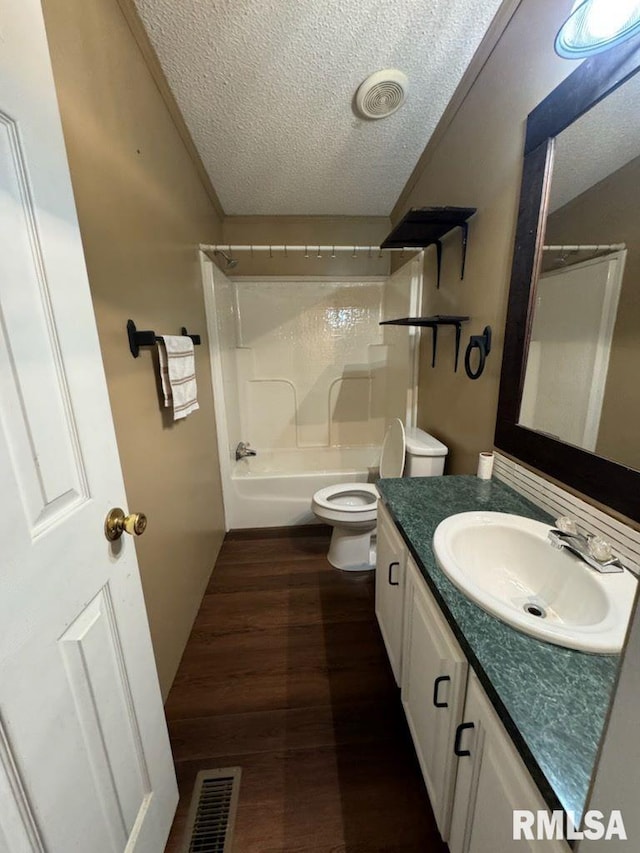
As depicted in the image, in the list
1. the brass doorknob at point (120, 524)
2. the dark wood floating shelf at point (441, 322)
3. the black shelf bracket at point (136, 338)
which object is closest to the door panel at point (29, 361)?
the brass doorknob at point (120, 524)

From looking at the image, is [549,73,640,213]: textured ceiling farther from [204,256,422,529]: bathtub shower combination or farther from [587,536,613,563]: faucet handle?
[204,256,422,529]: bathtub shower combination

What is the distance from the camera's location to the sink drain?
0.87m

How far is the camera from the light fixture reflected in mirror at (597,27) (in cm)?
73

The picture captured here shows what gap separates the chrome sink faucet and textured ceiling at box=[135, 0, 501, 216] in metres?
1.75

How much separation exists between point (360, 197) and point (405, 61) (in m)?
1.06

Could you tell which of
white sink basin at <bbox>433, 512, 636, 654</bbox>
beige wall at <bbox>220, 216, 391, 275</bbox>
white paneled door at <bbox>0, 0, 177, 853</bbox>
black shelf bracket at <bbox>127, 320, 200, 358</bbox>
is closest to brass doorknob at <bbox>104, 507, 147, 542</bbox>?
white paneled door at <bbox>0, 0, 177, 853</bbox>

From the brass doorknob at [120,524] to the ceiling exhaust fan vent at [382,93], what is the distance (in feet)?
6.16

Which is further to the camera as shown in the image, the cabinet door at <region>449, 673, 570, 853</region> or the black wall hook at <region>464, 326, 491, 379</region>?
the black wall hook at <region>464, 326, 491, 379</region>

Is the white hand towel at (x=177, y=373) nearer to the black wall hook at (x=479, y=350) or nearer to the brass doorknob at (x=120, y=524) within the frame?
the brass doorknob at (x=120, y=524)

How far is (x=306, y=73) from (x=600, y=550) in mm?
1984

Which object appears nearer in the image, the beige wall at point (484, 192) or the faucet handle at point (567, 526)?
the faucet handle at point (567, 526)

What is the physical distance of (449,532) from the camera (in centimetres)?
98

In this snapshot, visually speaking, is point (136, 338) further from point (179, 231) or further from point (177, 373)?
point (179, 231)

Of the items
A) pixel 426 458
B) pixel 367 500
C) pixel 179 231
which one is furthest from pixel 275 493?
pixel 179 231
